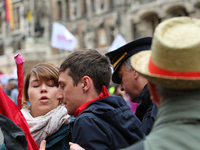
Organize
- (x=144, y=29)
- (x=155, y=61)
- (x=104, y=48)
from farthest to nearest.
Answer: (x=104, y=48), (x=144, y=29), (x=155, y=61)

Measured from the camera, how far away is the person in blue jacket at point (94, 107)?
1649mm

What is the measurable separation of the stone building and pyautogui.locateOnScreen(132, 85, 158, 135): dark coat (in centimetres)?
1265

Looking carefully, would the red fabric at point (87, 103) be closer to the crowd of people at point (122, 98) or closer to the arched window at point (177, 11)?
the crowd of people at point (122, 98)

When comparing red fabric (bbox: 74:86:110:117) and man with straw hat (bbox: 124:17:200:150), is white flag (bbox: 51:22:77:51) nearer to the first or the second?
red fabric (bbox: 74:86:110:117)

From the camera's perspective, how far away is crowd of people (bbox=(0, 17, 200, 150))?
109 cm

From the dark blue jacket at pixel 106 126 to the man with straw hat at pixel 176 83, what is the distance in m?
0.56

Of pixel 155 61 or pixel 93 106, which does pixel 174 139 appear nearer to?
pixel 155 61

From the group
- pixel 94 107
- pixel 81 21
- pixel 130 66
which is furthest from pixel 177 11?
pixel 94 107

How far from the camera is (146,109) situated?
2453 mm

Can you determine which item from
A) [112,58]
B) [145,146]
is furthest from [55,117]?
[145,146]

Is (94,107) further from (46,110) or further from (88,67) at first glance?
(46,110)

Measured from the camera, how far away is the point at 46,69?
2471 millimetres

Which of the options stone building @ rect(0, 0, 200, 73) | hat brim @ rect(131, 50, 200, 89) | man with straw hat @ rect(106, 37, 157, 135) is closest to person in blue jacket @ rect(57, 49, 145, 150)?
man with straw hat @ rect(106, 37, 157, 135)

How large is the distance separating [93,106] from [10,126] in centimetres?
54
